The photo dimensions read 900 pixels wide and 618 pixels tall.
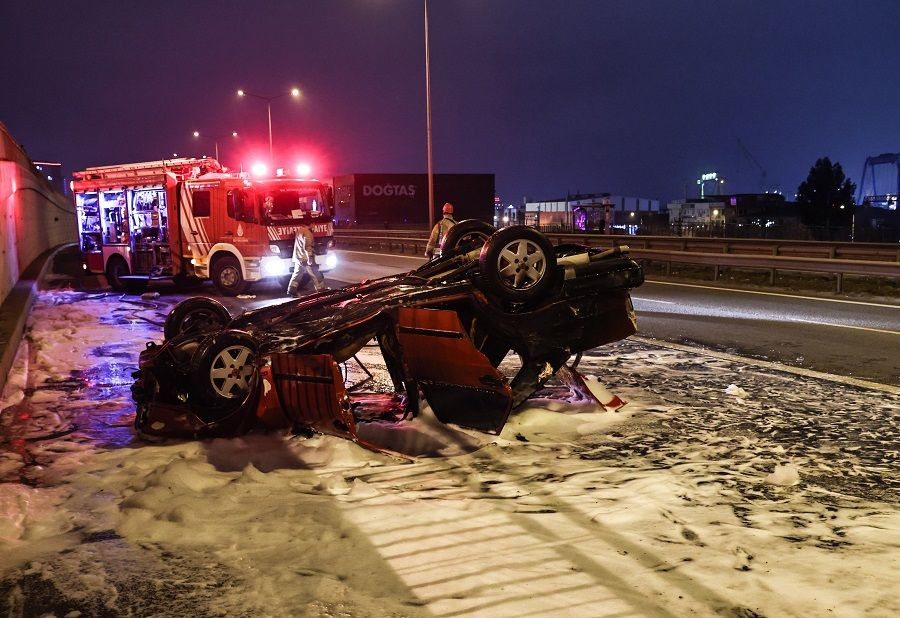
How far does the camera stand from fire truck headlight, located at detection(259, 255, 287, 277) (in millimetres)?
16344

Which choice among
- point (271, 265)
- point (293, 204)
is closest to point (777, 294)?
point (293, 204)

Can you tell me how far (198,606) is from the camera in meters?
3.45

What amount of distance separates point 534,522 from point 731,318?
29.9 feet

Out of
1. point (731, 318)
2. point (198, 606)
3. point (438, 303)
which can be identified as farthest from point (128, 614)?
point (731, 318)

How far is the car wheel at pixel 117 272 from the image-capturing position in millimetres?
18500

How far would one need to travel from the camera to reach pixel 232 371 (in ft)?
19.8

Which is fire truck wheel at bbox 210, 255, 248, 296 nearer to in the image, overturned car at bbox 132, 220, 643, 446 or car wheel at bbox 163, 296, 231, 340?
car wheel at bbox 163, 296, 231, 340

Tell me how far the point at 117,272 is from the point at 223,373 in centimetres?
1431

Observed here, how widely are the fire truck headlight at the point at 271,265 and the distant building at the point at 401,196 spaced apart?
37.7m

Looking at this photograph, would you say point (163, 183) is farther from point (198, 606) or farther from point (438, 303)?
point (198, 606)

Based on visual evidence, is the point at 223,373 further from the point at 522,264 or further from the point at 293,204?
the point at 293,204

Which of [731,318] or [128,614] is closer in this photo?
[128,614]

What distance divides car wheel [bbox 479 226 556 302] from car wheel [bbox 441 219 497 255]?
1.18m

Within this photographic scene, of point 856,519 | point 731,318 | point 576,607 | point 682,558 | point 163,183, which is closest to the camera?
point 576,607
